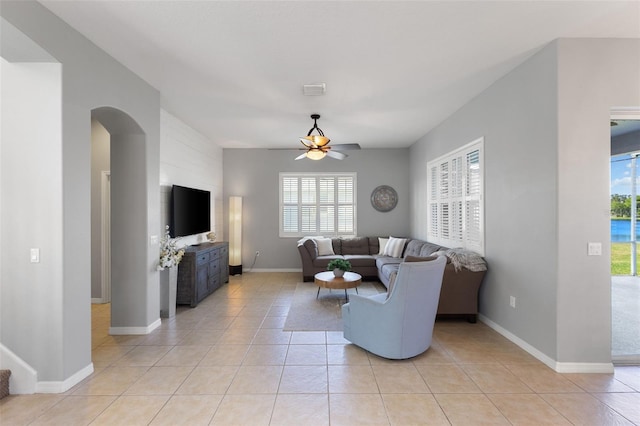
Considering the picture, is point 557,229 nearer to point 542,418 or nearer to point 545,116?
point 545,116

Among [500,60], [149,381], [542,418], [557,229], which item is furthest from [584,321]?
[149,381]

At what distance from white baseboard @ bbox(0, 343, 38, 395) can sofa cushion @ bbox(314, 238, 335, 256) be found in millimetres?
4842

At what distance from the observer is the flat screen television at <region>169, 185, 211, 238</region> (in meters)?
4.87

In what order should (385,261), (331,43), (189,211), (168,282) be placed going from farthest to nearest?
(385,261) < (189,211) < (168,282) < (331,43)

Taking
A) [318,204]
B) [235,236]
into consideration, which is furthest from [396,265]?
[235,236]

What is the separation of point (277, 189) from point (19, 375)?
555 cm

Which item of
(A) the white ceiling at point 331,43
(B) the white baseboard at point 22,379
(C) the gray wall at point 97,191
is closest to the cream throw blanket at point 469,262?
(A) the white ceiling at point 331,43

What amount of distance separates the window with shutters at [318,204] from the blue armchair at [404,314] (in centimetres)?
446

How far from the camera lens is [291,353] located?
3.21 metres

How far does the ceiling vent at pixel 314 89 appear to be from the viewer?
3.72 m

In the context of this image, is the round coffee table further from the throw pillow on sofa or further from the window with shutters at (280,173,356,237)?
the window with shutters at (280,173,356,237)

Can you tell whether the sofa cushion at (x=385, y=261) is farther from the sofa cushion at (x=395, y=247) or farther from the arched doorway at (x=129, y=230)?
the arched doorway at (x=129, y=230)

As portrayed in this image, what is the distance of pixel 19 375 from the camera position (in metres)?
2.52

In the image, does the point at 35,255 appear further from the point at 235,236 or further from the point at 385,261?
the point at 385,261
